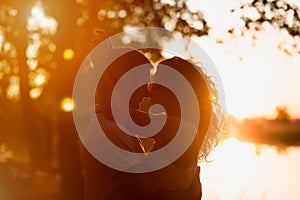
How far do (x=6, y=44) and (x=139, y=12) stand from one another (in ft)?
21.1

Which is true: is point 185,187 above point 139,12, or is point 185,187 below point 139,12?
below

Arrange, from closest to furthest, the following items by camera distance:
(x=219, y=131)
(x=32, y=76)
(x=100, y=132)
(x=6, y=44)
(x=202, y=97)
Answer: (x=100, y=132) < (x=202, y=97) < (x=219, y=131) < (x=6, y=44) < (x=32, y=76)

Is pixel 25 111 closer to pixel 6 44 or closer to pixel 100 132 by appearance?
pixel 6 44

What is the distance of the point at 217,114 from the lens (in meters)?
3.29

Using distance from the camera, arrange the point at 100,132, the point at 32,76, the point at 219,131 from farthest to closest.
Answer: the point at 32,76, the point at 219,131, the point at 100,132

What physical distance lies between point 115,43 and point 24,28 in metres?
11.2

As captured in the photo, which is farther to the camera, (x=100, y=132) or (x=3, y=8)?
(x=3, y=8)

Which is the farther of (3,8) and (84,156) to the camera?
(3,8)

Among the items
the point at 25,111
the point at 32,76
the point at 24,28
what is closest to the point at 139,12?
the point at 24,28

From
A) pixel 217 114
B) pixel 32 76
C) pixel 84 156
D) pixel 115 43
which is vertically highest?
pixel 32 76

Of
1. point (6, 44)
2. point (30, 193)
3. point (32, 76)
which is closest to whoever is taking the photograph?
point (30, 193)

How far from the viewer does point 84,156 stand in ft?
9.07

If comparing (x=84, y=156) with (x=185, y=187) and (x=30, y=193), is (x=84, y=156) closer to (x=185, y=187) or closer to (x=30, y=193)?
(x=185, y=187)

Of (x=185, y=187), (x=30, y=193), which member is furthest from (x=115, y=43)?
(x=30, y=193)
